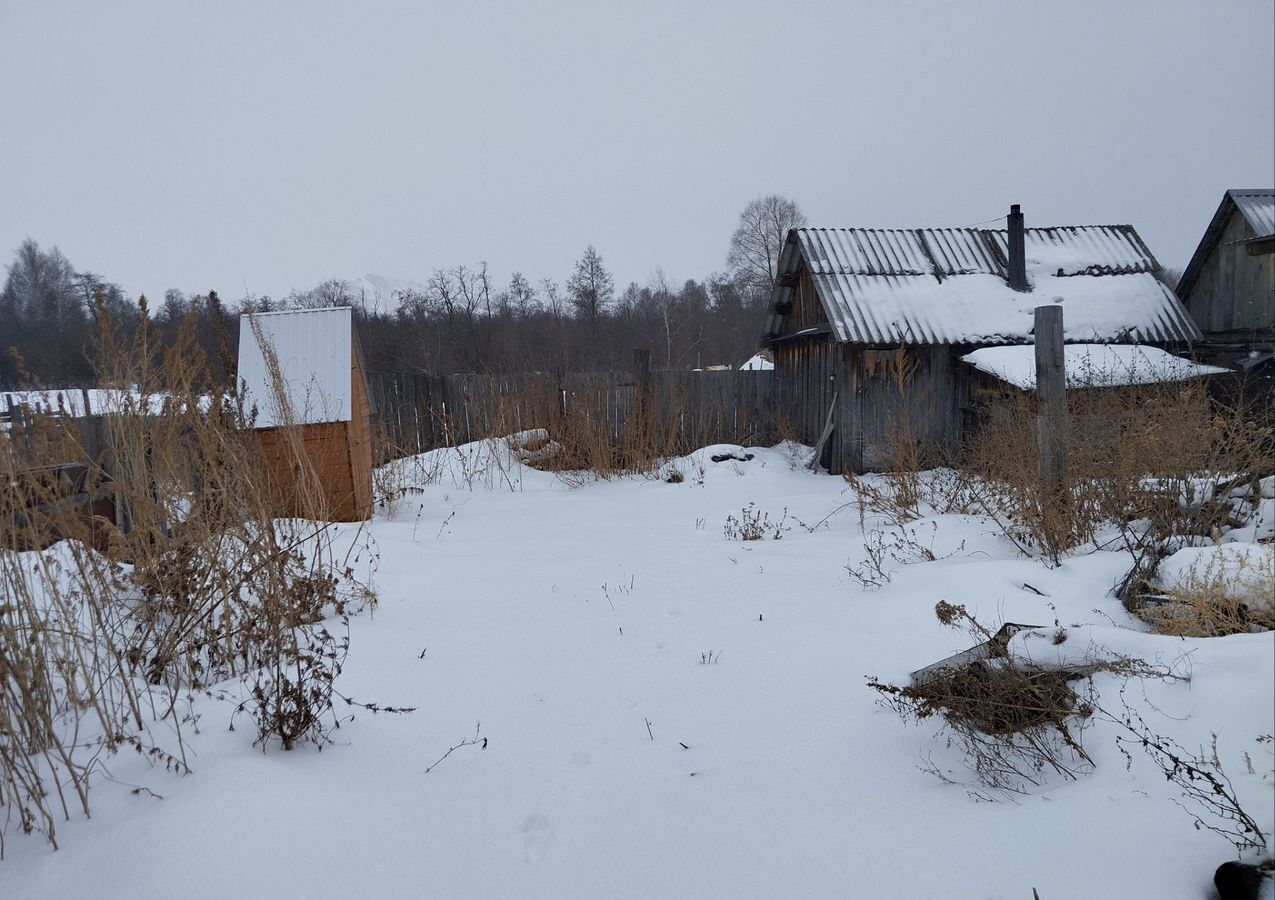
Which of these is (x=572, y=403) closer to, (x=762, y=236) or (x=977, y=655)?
(x=977, y=655)

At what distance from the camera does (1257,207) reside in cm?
1096

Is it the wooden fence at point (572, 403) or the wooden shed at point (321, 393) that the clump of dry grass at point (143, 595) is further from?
the wooden fence at point (572, 403)

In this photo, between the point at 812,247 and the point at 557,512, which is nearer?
the point at 557,512

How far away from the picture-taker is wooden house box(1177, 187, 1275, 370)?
1070 cm

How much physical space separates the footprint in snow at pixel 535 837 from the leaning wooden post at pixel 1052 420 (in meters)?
3.86

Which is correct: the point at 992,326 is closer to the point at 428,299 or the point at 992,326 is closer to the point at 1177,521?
the point at 1177,521

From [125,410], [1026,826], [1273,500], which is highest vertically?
[125,410]

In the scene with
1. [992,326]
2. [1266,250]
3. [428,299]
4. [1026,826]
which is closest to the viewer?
[1026,826]

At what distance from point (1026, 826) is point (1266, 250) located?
5972 millimetres

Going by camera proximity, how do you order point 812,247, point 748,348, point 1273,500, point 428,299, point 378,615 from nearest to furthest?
1. point 1273,500
2. point 378,615
3. point 812,247
4. point 428,299
5. point 748,348

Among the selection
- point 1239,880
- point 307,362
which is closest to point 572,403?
point 307,362

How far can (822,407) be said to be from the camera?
12516 mm

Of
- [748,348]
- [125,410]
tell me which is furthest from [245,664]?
[748,348]

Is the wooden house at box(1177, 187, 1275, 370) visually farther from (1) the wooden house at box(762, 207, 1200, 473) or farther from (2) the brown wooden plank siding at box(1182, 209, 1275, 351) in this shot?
(1) the wooden house at box(762, 207, 1200, 473)
